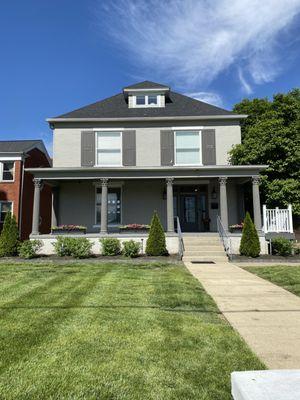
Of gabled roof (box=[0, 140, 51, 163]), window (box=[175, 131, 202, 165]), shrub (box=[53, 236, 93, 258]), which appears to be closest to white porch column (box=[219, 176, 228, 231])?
window (box=[175, 131, 202, 165])

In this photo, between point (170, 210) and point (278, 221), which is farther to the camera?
point (170, 210)

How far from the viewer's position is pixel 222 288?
7.71 m

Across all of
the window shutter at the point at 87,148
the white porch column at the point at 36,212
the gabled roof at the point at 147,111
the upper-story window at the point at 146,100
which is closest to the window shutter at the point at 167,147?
the gabled roof at the point at 147,111

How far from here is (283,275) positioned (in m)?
9.34

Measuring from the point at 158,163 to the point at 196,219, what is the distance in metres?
3.55

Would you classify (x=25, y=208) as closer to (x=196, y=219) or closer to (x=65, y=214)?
(x=65, y=214)

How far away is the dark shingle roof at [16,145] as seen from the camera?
74.7ft

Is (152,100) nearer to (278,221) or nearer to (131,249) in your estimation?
(131,249)

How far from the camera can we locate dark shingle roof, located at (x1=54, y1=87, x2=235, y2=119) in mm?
17428

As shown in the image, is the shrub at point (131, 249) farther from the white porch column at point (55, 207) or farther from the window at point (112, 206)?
the white porch column at point (55, 207)

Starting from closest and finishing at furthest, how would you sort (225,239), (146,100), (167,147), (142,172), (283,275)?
(283,275) → (225,239) → (142,172) → (167,147) → (146,100)

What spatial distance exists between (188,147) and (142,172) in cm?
298

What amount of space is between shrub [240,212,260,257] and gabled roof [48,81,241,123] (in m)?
6.21

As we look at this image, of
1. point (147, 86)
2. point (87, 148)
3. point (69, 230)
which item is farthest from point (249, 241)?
point (147, 86)
